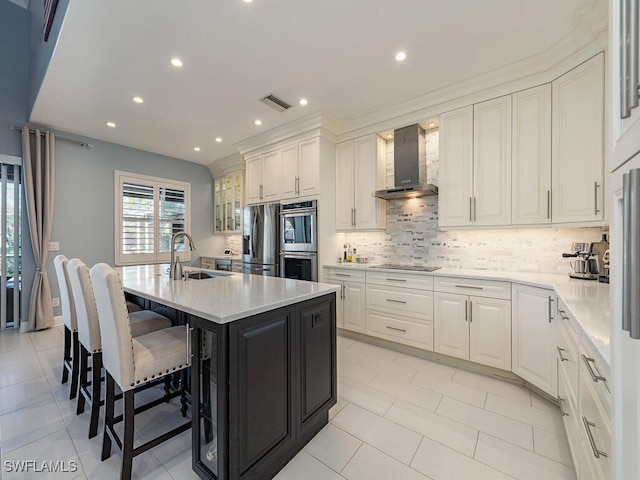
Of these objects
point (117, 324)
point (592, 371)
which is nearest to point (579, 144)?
point (592, 371)

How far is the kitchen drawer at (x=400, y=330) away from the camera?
9.05 feet

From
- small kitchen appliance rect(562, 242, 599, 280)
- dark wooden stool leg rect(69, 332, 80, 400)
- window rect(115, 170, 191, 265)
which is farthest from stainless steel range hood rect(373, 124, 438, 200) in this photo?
window rect(115, 170, 191, 265)

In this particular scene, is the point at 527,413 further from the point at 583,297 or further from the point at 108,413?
the point at 108,413

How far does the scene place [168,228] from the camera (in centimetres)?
500

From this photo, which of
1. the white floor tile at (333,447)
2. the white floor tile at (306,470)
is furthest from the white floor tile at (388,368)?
the white floor tile at (306,470)

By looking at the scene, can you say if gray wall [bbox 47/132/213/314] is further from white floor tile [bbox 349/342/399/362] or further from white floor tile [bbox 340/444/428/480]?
white floor tile [bbox 340/444/428/480]

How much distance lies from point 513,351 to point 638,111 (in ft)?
7.60

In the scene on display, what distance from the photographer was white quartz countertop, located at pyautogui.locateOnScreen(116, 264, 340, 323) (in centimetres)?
129

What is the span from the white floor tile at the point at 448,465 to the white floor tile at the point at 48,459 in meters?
1.89

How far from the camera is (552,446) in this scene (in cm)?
164

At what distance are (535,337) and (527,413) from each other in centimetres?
56

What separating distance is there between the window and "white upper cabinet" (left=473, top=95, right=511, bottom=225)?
4.93 meters

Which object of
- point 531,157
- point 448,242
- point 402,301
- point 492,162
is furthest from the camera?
point 448,242

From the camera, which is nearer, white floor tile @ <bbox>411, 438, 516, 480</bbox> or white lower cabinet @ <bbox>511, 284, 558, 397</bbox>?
white floor tile @ <bbox>411, 438, 516, 480</bbox>
